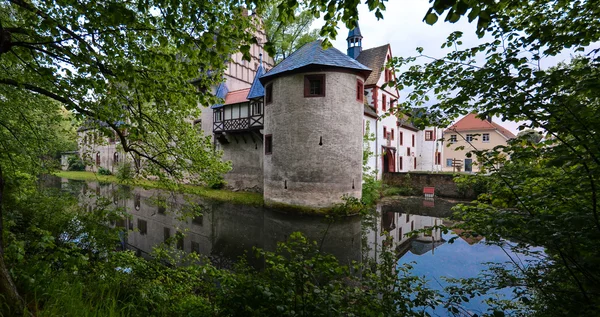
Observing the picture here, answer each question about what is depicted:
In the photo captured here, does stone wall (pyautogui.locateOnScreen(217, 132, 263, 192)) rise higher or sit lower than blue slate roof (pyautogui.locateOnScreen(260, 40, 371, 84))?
lower

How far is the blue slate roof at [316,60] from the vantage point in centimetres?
1245

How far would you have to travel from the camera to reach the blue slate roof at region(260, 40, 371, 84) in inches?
490

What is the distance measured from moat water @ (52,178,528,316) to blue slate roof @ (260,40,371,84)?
6704 millimetres

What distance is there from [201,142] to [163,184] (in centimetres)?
93

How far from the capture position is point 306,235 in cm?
948

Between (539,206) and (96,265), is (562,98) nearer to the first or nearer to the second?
(539,206)

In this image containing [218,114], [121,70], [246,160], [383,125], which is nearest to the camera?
[121,70]

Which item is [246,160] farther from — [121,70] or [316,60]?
[121,70]

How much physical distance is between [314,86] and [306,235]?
685 centimetres

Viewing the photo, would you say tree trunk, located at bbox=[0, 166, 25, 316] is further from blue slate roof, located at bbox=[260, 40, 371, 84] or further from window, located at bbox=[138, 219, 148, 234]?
blue slate roof, located at bbox=[260, 40, 371, 84]

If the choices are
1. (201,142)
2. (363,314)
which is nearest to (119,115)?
(201,142)

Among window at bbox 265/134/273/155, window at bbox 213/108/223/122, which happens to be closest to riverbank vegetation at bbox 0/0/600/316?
window at bbox 265/134/273/155

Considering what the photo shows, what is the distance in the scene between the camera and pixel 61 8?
3.17 meters

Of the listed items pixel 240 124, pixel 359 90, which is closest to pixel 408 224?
pixel 359 90
